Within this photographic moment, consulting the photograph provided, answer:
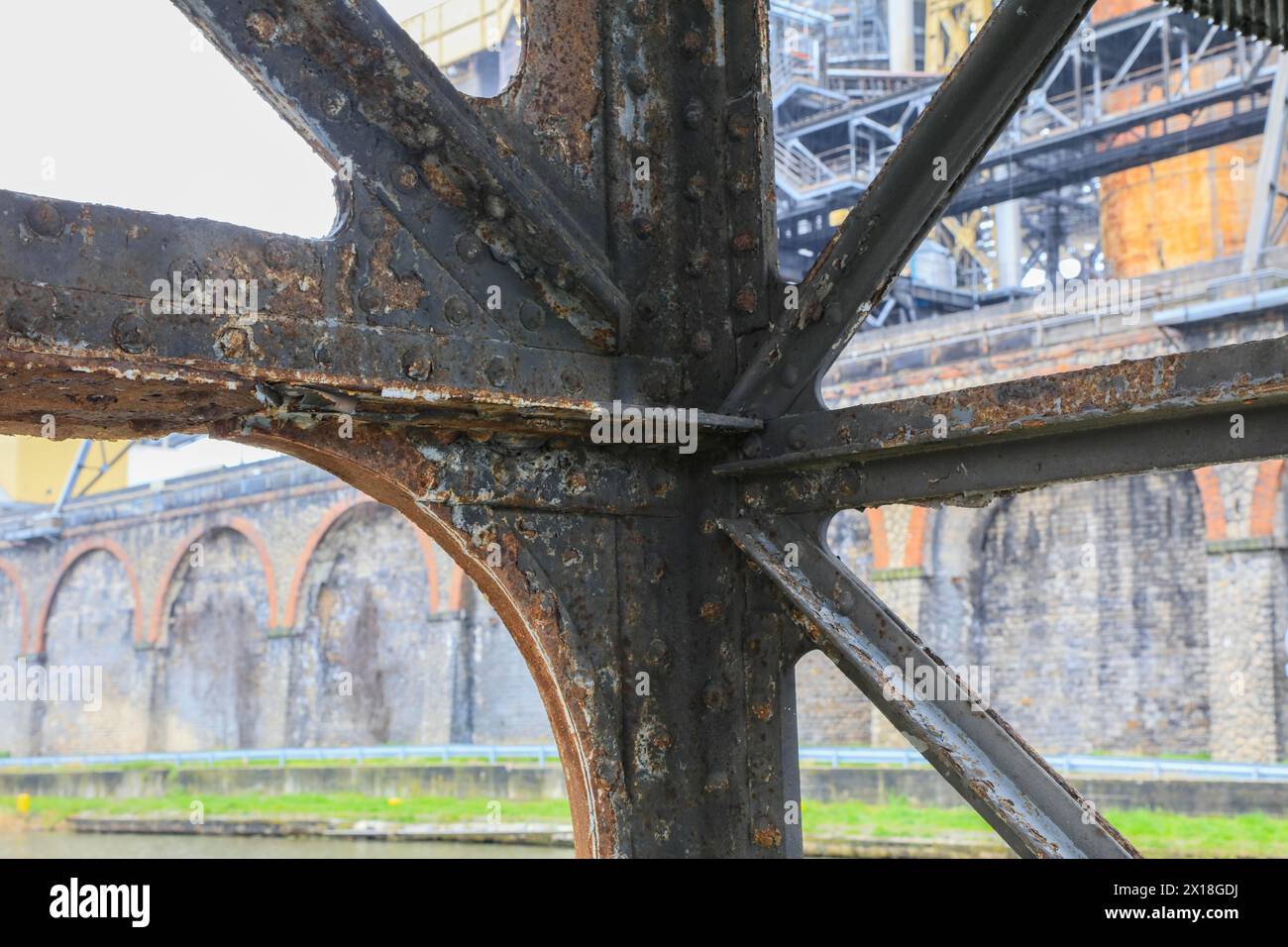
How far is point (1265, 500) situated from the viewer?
59.5ft

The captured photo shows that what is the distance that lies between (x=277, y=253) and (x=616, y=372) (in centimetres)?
74

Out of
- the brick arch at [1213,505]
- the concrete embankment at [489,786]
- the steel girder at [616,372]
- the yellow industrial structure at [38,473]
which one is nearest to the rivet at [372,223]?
the steel girder at [616,372]

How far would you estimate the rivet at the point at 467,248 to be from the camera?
250 cm

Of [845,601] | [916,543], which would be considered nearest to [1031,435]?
[845,601]

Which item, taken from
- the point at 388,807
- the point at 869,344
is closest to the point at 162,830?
the point at 388,807

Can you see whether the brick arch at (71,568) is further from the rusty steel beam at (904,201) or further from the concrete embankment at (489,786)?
the rusty steel beam at (904,201)

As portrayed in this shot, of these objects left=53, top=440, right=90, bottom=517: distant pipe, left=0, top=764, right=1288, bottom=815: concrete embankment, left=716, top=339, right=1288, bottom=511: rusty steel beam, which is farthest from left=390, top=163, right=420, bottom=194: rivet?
left=53, top=440, right=90, bottom=517: distant pipe

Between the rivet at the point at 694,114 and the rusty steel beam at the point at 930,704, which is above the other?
the rivet at the point at 694,114

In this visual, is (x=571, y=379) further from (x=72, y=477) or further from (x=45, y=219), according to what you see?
(x=72, y=477)

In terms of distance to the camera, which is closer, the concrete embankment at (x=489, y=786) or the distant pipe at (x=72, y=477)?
the concrete embankment at (x=489, y=786)

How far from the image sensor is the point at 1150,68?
941 inches

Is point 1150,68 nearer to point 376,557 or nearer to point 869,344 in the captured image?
point 869,344

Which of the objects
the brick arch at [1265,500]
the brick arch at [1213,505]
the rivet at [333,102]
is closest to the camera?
the rivet at [333,102]
